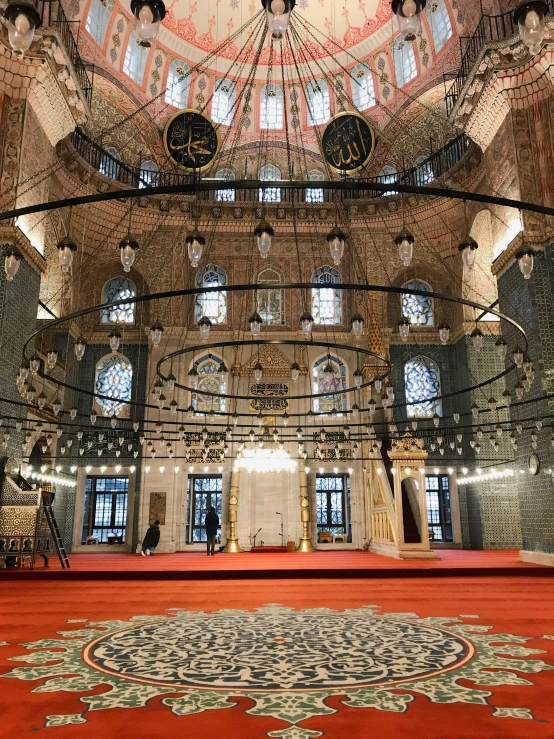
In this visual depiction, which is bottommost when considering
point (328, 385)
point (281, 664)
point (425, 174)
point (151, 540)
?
point (281, 664)

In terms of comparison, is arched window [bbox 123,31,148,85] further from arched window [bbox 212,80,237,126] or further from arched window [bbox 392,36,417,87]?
arched window [bbox 392,36,417,87]

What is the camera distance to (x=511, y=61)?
32.9 feet

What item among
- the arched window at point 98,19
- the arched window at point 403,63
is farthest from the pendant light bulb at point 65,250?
the arched window at point 403,63

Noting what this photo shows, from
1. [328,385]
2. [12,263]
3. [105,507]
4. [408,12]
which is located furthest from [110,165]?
[408,12]

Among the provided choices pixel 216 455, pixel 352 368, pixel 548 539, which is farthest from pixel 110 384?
pixel 548 539

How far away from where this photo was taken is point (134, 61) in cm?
1550

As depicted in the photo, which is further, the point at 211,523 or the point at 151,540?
the point at 151,540

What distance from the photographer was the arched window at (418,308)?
16.2 metres

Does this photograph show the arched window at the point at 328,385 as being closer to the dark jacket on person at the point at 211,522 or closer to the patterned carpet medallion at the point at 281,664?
the dark jacket on person at the point at 211,522

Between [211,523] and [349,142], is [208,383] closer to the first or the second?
[211,523]

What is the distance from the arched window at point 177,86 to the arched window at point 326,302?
6.02m

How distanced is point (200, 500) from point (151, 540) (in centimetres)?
216

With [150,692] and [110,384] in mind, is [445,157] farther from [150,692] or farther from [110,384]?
[150,692]

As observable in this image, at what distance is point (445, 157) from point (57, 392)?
10.8m
